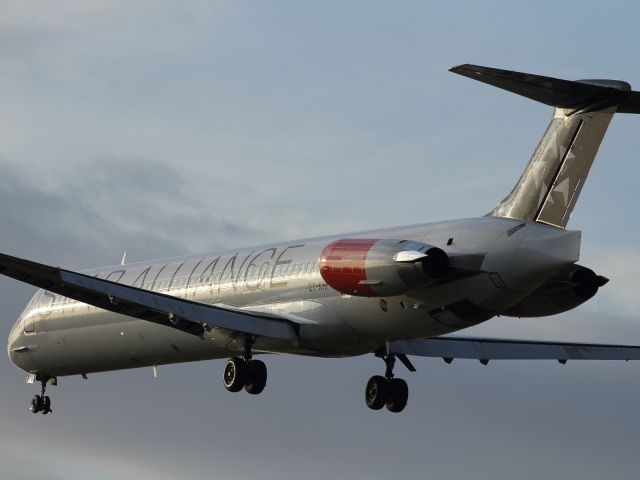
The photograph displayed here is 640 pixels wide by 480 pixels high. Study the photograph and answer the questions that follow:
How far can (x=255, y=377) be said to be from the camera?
3422 centimetres

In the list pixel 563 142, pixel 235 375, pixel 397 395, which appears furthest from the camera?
pixel 397 395

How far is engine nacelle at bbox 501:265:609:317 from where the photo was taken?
3142cm

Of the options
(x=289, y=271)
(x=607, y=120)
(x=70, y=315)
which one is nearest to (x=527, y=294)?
(x=607, y=120)

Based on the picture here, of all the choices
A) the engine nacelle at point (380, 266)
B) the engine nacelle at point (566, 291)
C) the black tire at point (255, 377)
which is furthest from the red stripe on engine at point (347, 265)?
the engine nacelle at point (566, 291)

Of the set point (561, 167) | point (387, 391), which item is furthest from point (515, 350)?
point (561, 167)

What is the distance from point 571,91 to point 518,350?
1017 cm

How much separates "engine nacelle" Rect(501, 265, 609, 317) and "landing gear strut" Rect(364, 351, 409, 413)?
480 cm

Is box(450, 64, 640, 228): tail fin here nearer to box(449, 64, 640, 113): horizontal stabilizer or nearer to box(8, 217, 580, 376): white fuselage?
box(449, 64, 640, 113): horizontal stabilizer

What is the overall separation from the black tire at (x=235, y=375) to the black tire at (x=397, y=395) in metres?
3.65

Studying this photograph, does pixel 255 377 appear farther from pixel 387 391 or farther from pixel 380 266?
pixel 380 266

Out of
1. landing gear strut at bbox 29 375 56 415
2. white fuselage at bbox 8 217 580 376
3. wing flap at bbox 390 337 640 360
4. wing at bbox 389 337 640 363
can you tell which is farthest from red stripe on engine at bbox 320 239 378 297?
landing gear strut at bbox 29 375 56 415

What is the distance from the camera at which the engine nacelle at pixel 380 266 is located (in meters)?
30.8

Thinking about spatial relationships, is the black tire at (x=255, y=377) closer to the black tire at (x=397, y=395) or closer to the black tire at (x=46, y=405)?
the black tire at (x=397, y=395)

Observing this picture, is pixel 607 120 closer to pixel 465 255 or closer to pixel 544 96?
pixel 544 96
